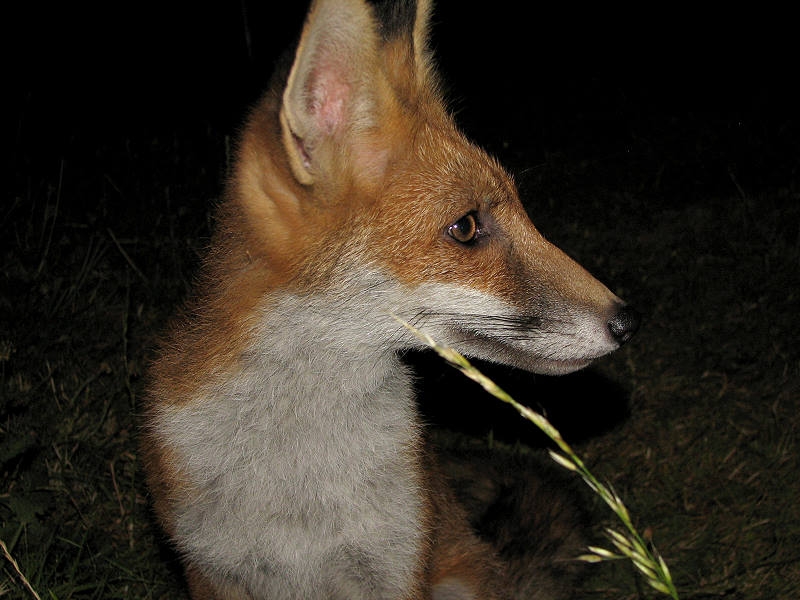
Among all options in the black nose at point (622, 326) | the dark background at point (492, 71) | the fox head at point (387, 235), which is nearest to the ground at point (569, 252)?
the dark background at point (492, 71)

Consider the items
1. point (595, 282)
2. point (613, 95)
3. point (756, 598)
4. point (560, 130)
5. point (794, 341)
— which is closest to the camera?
point (595, 282)

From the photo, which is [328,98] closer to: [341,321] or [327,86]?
[327,86]

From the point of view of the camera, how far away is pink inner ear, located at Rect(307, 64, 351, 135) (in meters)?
1.97

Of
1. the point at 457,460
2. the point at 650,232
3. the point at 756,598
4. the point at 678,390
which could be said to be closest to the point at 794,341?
the point at 678,390

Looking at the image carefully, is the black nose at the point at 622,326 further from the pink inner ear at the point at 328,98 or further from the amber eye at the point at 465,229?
the pink inner ear at the point at 328,98

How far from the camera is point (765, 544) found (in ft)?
11.3

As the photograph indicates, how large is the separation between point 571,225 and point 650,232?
22.8 inches

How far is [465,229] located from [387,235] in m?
0.22

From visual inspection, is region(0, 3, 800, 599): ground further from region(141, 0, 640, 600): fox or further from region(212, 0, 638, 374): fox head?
region(212, 0, 638, 374): fox head

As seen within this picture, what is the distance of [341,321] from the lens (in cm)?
210

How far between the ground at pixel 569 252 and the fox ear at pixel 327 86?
880mm

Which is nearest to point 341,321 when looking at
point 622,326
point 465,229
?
point 465,229

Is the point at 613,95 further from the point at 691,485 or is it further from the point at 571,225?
the point at 691,485

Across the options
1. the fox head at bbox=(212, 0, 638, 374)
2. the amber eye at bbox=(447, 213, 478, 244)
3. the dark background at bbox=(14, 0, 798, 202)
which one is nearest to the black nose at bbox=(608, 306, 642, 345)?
the fox head at bbox=(212, 0, 638, 374)
